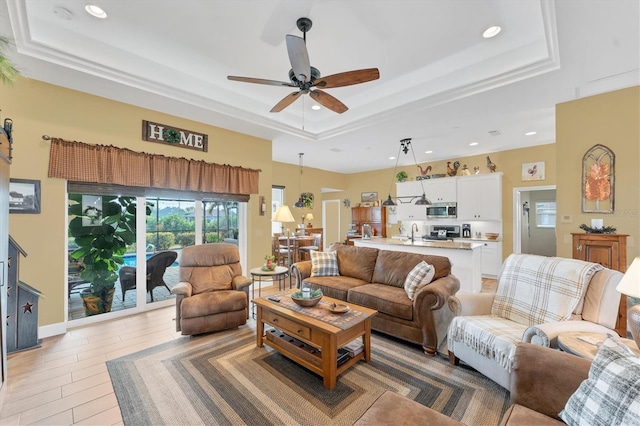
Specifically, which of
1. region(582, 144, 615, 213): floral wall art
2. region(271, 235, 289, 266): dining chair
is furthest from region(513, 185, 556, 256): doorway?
region(271, 235, 289, 266): dining chair

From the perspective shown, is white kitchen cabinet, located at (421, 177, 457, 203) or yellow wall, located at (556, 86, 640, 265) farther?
white kitchen cabinet, located at (421, 177, 457, 203)

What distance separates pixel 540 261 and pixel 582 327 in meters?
0.70

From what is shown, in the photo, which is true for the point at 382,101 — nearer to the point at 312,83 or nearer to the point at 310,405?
the point at 312,83

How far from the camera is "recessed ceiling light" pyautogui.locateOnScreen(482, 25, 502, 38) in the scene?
2744 mm

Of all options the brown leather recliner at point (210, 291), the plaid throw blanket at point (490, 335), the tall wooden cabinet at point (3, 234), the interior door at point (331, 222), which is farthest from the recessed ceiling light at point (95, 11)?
the interior door at point (331, 222)

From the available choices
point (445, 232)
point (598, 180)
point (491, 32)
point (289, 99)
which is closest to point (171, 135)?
point (289, 99)

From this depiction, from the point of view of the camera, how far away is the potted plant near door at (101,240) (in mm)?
3602

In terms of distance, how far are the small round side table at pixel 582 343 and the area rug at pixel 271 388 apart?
25.7 inches

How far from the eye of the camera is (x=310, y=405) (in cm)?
200

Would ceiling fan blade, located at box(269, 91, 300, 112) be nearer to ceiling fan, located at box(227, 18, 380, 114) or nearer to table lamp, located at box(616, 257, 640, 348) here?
ceiling fan, located at box(227, 18, 380, 114)

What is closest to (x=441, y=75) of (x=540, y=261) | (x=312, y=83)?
(x=312, y=83)

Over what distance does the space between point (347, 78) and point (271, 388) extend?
2711 mm

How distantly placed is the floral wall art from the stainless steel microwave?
10.9 feet

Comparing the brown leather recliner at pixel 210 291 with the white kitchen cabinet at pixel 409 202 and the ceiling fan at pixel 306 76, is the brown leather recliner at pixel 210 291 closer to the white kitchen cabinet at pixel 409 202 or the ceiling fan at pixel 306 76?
the ceiling fan at pixel 306 76
